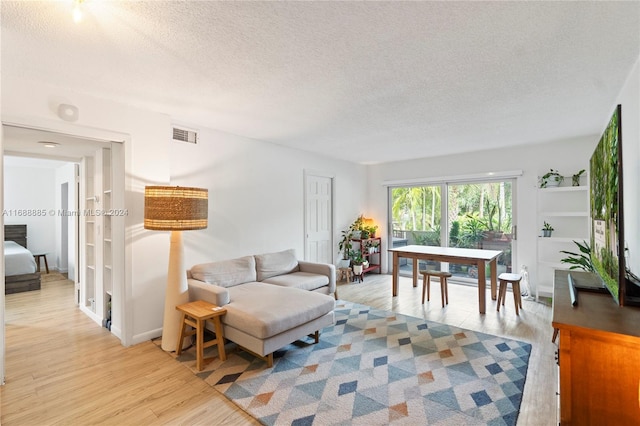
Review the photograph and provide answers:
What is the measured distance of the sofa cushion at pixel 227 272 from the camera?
3344 millimetres

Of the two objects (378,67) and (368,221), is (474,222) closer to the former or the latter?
(368,221)

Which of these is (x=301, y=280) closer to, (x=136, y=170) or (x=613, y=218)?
(x=136, y=170)

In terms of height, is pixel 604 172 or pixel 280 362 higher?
pixel 604 172

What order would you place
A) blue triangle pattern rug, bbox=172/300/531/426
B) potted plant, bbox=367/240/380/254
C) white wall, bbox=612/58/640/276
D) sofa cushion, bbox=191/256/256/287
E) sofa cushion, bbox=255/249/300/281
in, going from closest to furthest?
blue triangle pattern rug, bbox=172/300/531/426, white wall, bbox=612/58/640/276, sofa cushion, bbox=191/256/256/287, sofa cushion, bbox=255/249/300/281, potted plant, bbox=367/240/380/254

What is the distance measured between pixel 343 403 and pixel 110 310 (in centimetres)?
290

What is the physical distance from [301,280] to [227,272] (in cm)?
92

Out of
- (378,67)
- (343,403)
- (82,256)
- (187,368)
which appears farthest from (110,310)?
(378,67)

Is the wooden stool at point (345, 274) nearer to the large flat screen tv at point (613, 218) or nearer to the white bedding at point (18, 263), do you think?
the large flat screen tv at point (613, 218)


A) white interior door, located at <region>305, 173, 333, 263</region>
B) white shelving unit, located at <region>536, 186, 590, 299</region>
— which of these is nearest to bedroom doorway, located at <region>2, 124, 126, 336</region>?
white interior door, located at <region>305, 173, 333, 263</region>

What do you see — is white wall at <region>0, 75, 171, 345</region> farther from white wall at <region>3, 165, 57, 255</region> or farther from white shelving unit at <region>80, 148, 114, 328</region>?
white wall at <region>3, 165, 57, 255</region>

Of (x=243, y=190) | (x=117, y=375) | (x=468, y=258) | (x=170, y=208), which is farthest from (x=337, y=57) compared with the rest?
(x=468, y=258)

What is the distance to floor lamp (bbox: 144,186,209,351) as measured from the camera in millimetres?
2684

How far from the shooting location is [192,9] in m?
1.57

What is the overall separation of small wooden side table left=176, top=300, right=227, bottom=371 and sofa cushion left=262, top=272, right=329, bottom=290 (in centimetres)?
106
